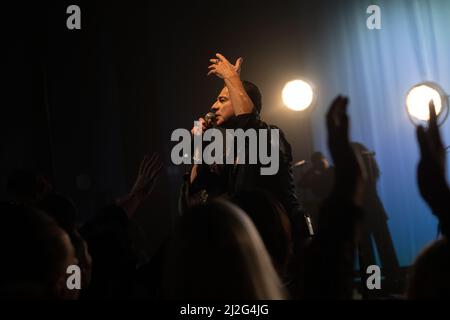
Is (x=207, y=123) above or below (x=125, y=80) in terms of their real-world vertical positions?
below

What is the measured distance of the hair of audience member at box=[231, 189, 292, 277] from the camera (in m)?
1.25

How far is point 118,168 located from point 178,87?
86cm

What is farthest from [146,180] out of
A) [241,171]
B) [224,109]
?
[224,109]

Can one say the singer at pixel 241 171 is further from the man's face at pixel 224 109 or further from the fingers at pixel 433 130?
the fingers at pixel 433 130

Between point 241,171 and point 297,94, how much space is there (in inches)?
77.5

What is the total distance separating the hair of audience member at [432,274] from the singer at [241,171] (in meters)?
0.86

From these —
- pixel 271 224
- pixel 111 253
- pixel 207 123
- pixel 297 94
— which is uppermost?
pixel 297 94

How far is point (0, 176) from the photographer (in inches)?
152

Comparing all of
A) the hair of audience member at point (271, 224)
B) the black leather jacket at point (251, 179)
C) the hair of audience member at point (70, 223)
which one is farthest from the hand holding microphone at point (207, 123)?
the hair of audience member at point (271, 224)

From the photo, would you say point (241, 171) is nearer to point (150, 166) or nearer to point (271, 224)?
point (150, 166)

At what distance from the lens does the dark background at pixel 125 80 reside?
12.5ft

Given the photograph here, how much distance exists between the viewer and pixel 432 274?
812 mm

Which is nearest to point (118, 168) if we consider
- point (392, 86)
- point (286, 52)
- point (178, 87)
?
point (178, 87)
